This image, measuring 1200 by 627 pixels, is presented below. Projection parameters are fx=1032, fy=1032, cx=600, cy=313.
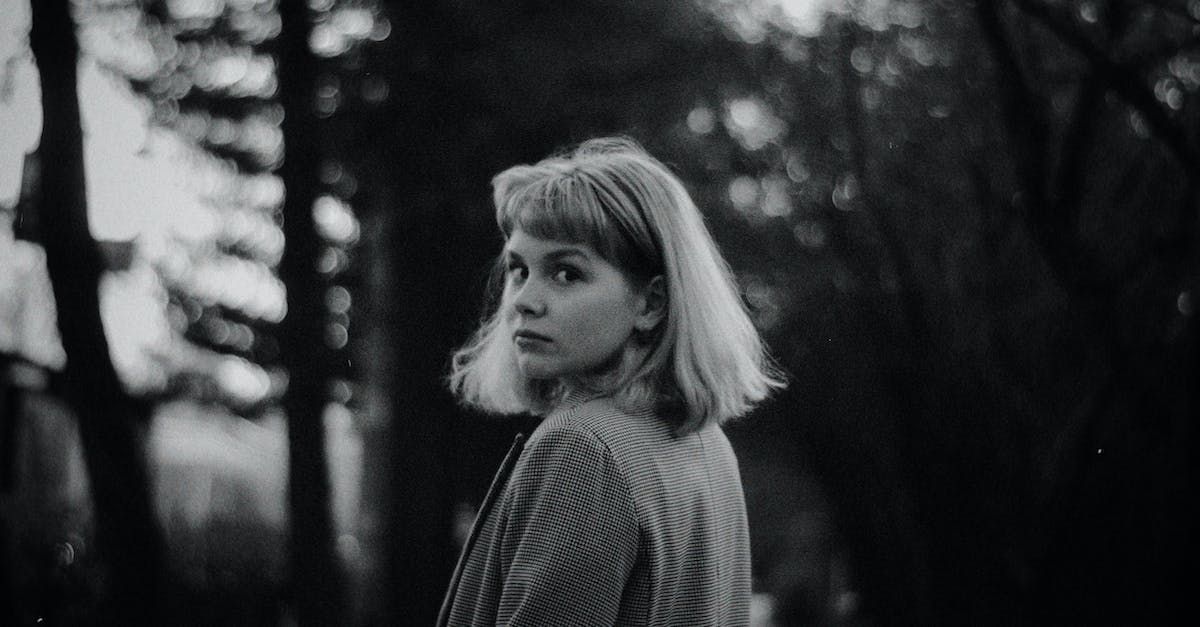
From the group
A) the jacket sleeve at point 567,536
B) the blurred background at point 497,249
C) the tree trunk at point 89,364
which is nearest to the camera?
the jacket sleeve at point 567,536

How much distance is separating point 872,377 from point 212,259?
3483 mm

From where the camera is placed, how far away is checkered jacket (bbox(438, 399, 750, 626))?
1245mm

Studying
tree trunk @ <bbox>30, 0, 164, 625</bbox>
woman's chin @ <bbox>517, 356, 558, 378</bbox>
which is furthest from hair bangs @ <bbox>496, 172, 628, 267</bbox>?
tree trunk @ <bbox>30, 0, 164, 625</bbox>

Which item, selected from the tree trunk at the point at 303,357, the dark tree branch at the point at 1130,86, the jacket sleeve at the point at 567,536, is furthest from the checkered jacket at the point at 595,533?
the tree trunk at the point at 303,357

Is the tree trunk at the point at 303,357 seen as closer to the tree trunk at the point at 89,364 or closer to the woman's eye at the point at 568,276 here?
the tree trunk at the point at 89,364

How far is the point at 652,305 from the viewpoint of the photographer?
1.51 m

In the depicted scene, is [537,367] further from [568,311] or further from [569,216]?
[569,216]

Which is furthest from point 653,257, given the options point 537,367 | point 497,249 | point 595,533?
point 497,249

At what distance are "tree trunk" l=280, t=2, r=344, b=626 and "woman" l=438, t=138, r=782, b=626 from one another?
9.81 feet

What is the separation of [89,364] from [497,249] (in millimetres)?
2037

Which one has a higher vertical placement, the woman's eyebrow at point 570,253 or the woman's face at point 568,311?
the woman's eyebrow at point 570,253

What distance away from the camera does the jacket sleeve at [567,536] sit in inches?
48.7

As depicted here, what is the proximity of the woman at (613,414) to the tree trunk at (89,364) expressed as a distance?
2165mm

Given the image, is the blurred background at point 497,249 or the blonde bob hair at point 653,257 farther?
the blurred background at point 497,249
